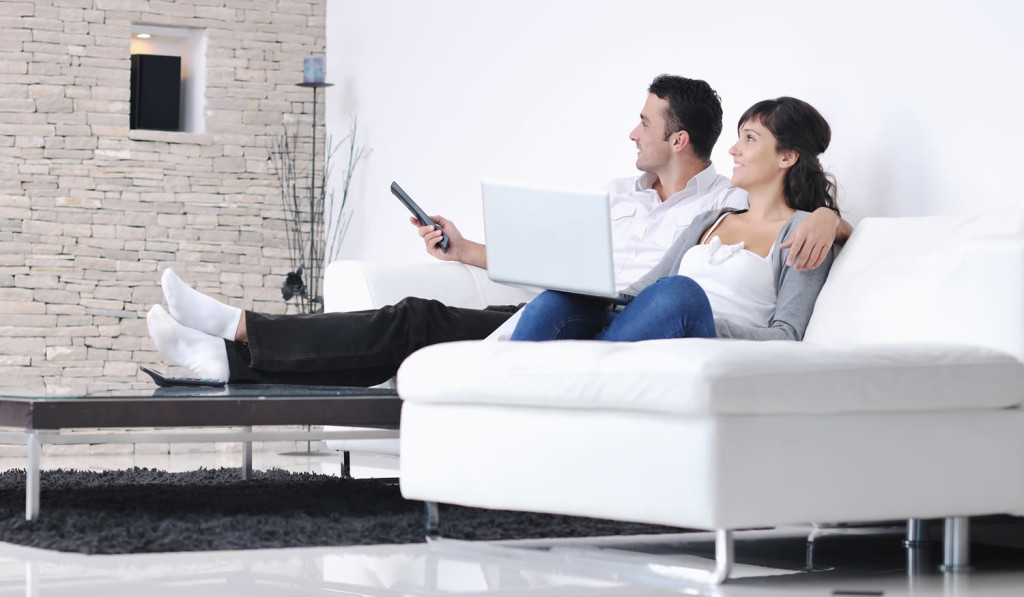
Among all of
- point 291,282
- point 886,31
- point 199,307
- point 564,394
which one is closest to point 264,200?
point 291,282

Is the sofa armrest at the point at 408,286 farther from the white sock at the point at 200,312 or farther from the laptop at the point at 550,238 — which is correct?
the laptop at the point at 550,238

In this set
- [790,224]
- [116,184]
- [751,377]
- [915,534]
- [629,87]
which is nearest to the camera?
[751,377]

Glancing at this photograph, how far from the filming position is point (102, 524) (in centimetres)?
293

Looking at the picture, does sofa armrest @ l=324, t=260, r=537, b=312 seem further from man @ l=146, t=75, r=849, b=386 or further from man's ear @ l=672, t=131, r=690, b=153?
man's ear @ l=672, t=131, r=690, b=153

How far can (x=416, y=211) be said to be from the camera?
3855 mm

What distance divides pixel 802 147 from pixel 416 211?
112cm

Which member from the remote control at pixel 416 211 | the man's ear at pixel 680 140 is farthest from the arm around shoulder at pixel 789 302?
the remote control at pixel 416 211

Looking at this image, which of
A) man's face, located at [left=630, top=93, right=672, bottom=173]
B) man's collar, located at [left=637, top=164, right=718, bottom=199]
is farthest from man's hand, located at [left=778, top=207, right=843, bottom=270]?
man's face, located at [left=630, top=93, right=672, bottom=173]

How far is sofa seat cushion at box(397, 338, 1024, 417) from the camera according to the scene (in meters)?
2.25

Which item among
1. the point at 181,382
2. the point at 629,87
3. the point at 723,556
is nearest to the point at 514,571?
the point at 723,556

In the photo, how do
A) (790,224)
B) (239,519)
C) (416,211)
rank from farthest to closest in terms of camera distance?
(416,211)
(790,224)
(239,519)

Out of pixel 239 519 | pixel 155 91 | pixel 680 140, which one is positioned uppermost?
pixel 155 91

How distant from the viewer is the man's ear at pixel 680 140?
Answer: 4.00 meters

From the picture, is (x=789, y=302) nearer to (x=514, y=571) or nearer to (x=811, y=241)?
(x=811, y=241)
